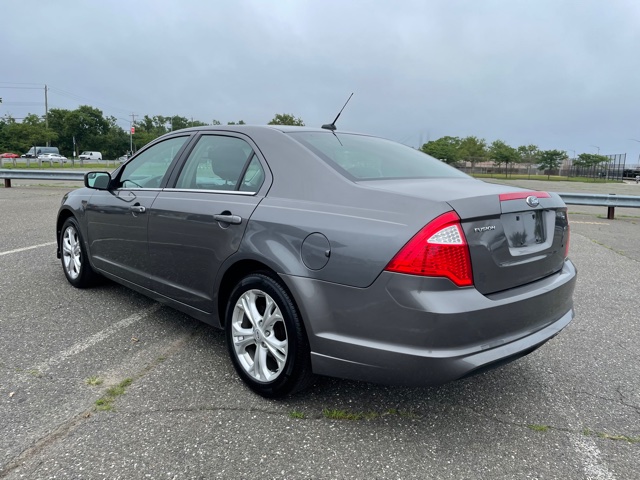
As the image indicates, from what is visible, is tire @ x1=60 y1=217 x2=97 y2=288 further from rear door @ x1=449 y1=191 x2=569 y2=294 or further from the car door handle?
rear door @ x1=449 y1=191 x2=569 y2=294

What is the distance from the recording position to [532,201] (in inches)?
102

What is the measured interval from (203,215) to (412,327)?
1.57 metres

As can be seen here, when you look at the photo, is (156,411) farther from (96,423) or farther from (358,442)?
(358,442)

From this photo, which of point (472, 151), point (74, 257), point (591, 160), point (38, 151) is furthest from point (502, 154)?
point (74, 257)

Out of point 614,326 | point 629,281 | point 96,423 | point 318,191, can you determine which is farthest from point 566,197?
point 96,423

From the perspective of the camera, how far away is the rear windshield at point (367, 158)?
2891 mm

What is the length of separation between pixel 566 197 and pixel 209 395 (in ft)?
36.1

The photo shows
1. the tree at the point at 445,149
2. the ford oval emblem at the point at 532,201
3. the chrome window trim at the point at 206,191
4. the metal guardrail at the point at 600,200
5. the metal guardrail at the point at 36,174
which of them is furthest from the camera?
the tree at the point at 445,149

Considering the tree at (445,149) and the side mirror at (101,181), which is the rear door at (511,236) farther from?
the tree at (445,149)

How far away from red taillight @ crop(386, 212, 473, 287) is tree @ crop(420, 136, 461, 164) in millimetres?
48266

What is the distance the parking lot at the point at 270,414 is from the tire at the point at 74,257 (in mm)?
631

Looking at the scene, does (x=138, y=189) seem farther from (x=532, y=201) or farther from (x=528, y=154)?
(x=528, y=154)

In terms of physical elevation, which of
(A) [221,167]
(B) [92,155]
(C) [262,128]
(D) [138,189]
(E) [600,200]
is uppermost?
Answer: (B) [92,155]

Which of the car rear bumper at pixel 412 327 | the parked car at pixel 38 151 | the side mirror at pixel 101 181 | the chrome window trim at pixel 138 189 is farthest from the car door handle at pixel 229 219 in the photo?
the parked car at pixel 38 151
